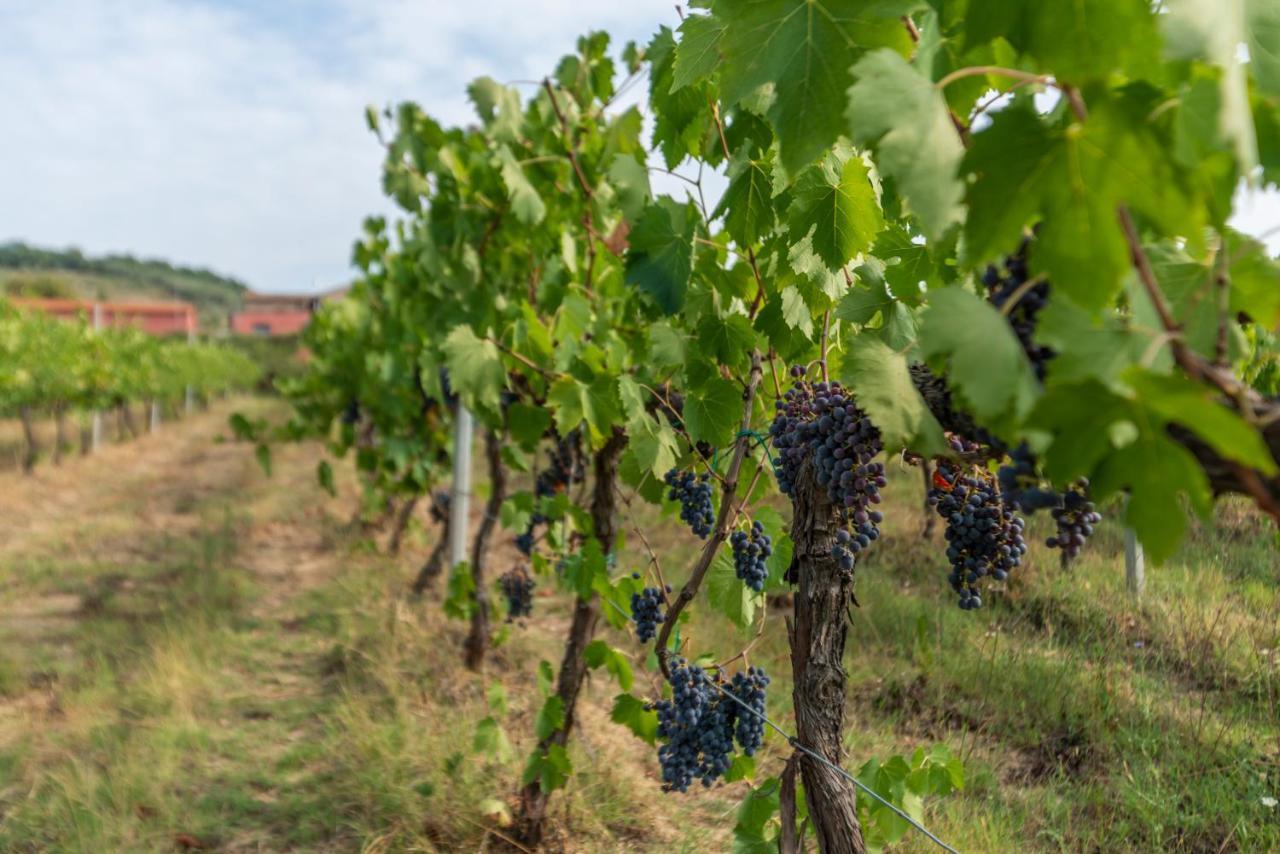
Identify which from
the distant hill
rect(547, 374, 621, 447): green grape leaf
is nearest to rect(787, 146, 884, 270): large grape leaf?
rect(547, 374, 621, 447): green grape leaf

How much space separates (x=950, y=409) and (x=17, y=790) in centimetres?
434

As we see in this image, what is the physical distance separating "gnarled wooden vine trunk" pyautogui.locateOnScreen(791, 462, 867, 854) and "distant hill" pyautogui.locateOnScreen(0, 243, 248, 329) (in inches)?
3289

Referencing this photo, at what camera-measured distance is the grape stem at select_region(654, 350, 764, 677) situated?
209 cm

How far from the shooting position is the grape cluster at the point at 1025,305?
970 mm

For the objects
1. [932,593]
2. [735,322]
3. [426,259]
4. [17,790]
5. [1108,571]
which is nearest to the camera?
[735,322]

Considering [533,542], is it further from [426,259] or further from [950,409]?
[950,409]

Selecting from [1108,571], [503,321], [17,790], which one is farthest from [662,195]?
[17,790]

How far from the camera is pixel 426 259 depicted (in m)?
4.52

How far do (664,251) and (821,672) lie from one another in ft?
3.59

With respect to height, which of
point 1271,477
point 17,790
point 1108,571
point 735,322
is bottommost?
point 17,790

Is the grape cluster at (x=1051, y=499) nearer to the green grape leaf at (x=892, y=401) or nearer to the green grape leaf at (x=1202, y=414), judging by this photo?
the green grape leaf at (x=892, y=401)

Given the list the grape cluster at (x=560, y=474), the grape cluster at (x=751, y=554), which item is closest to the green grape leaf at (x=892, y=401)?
the grape cluster at (x=751, y=554)

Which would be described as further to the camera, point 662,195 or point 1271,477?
point 662,195

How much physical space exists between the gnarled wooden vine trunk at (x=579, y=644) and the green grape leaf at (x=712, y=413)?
97 centimetres
